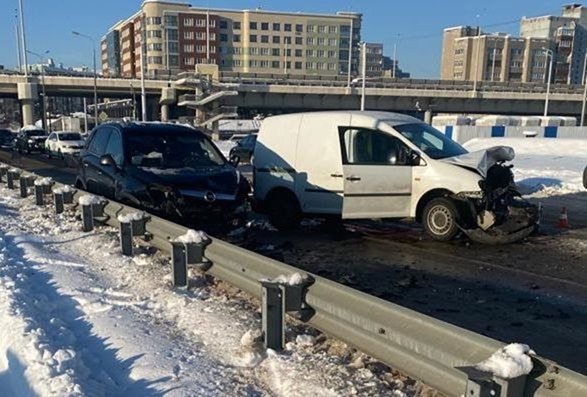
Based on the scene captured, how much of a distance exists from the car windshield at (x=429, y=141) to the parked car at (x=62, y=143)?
1027 inches

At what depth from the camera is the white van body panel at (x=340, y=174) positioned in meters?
8.60

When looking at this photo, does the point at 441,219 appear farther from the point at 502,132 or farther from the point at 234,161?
→ the point at 502,132

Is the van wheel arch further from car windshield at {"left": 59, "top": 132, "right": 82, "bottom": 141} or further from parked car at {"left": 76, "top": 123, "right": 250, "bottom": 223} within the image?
car windshield at {"left": 59, "top": 132, "right": 82, "bottom": 141}

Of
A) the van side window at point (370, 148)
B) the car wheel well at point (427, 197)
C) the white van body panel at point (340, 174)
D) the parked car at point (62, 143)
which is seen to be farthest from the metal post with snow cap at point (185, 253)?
the parked car at point (62, 143)

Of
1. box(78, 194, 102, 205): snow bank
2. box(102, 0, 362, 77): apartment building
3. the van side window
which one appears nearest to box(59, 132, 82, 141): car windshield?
box(78, 194, 102, 205): snow bank

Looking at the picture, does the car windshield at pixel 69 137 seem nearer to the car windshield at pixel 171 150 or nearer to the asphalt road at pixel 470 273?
the car windshield at pixel 171 150

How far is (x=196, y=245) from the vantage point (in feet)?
18.0

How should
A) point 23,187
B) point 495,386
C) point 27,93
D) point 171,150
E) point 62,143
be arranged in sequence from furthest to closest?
point 27,93 → point 62,143 → point 23,187 → point 171,150 → point 495,386

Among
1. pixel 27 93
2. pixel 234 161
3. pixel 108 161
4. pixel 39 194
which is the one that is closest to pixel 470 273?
pixel 234 161

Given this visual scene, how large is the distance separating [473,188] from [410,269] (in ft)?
6.46

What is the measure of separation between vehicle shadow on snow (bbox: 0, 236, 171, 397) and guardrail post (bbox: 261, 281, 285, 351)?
77 cm

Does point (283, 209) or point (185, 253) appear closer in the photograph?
point (185, 253)

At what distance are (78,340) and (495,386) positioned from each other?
3.18 m

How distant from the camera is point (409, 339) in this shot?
3.20 metres
